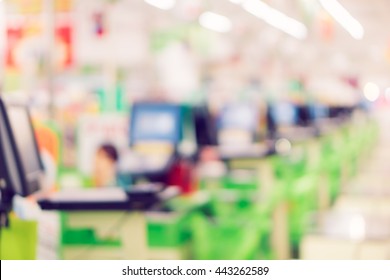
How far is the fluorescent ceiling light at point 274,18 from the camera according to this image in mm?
8212

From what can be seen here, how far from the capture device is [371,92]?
14320 mm

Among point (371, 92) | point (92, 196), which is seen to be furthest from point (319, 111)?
point (371, 92)

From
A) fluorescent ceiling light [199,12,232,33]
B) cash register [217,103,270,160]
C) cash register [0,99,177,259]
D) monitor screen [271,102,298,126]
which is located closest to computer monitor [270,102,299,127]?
monitor screen [271,102,298,126]

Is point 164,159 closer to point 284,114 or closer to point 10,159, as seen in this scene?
point 10,159

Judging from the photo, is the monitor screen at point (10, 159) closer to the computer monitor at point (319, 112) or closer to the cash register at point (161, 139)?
the cash register at point (161, 139)

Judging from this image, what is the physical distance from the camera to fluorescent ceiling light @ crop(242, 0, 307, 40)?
8.21 m

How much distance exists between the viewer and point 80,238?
93.0 inches

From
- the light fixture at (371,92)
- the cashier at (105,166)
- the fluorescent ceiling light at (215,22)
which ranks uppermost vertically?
the fluorescent ceiling light at (215,22)

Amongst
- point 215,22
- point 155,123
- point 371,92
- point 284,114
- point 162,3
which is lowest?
point 155,123

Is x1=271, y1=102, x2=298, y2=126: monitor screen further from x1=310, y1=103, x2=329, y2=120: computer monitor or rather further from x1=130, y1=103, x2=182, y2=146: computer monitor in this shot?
x1=130, y1=103, x2=182, y2=146: computer monitor

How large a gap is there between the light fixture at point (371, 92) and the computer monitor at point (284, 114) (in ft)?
23.5

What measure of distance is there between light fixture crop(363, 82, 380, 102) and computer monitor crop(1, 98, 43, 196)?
11766 mm

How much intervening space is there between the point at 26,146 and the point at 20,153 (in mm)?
99

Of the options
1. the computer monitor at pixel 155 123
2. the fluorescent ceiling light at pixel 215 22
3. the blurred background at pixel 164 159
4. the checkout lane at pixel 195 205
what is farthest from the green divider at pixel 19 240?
the fluorescent ceiling light at pixel 215 22
